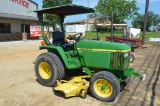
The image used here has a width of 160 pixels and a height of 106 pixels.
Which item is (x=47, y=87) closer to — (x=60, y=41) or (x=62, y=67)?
(x=62, y=67)

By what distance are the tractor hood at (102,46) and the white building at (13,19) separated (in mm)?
16438

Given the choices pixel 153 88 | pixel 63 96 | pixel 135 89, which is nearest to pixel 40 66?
pixel 63 96

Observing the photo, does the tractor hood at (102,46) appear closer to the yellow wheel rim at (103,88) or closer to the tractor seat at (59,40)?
the tractor seat at (59,40)

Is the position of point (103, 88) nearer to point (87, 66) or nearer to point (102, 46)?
point (87, 66)

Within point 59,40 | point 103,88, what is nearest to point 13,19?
point 59,40

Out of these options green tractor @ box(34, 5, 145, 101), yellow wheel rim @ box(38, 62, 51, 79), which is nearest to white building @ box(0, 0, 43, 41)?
yellow wheel rim @ box(38, 62, 51, 79)

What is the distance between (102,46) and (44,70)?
6.56ft

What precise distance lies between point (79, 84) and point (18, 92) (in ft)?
5.42

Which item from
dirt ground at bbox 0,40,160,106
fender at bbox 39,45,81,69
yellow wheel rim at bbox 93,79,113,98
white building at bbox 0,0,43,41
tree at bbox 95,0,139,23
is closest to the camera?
dirt ground at bbox 0,40,160,106

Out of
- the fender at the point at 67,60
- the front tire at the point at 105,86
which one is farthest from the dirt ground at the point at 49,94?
the fender at the point at 67,60

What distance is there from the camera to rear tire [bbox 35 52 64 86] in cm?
565

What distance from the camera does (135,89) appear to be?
5969 millimetres

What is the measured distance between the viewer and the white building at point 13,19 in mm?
21609

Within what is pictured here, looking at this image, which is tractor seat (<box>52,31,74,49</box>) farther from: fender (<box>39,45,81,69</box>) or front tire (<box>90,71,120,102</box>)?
front tire (<box>90,71,120,102</box>)
